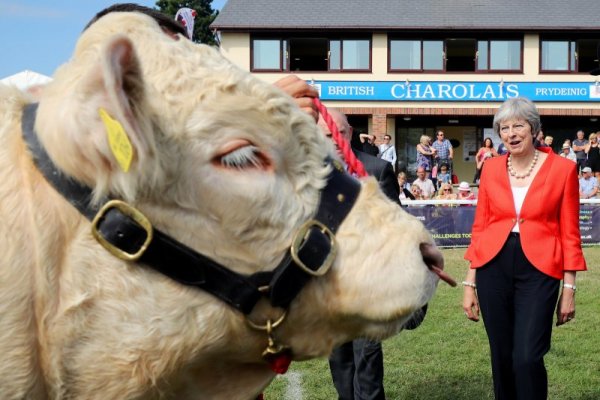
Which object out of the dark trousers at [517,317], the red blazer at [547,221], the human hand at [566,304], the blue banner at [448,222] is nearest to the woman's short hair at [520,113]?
the red blazer at [547,221]

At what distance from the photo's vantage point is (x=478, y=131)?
3338 centimetres

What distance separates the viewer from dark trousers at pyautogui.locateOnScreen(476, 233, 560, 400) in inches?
194

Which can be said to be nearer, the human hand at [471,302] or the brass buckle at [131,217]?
the brass buckle at [131,217]

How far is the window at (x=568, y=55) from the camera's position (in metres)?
33.2

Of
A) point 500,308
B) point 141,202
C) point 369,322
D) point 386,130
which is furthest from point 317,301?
point 386,130

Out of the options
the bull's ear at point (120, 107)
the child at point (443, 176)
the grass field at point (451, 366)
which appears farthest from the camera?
the child at point (443, 176)

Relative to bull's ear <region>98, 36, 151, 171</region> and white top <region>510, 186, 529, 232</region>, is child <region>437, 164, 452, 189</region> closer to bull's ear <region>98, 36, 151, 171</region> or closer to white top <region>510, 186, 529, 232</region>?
white top <region>510, 186, 529, 232</region>

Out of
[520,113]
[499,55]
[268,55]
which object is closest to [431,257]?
[520,113]

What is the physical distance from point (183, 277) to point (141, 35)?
0.61 meters

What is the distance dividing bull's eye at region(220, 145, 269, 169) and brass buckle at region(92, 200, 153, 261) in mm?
233

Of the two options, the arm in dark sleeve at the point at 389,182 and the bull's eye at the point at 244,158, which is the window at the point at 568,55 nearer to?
the arm in dark sleeve at the point at 389,182

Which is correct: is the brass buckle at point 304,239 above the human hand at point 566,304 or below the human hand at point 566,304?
above

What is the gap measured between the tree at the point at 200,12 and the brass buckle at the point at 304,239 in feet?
181

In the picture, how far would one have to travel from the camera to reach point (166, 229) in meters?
1.73
